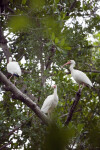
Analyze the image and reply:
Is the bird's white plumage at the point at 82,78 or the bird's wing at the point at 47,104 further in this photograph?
the bird's white plumage at the point at 82,78

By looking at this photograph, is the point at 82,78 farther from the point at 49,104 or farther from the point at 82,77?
the point at 49,104

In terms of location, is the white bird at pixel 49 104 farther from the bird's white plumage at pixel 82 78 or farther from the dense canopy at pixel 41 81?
the bird's white plumage at pixel 82 78

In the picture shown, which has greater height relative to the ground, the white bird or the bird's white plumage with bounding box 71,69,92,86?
the bird's white plumage with bounding box 71,69,92,86

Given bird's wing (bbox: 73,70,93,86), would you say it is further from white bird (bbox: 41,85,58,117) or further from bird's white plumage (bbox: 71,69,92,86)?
white bird (bbox: 41,85,58,117)

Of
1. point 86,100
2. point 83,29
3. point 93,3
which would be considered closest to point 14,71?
point 86,100

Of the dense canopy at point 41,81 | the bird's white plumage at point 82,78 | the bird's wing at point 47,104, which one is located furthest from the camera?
the bird's white plumage at point 82,78

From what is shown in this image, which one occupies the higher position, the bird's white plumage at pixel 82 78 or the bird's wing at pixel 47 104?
the bird's white plumage at pixel 82 78

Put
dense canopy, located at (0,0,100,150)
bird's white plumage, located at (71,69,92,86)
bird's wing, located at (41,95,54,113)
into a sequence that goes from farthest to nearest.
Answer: bird's white plumage, located at (71,69,92,86) → bird's wing, located at (41,95,54,113) → dense canopy, located at (0,0,100,150)

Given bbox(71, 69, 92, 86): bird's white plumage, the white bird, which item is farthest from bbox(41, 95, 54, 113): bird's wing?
bbox(71, 69, 92, 86): bird's white plumage

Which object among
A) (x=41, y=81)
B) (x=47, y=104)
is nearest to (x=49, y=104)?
(x=47, y=104)

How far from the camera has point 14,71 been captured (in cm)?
499

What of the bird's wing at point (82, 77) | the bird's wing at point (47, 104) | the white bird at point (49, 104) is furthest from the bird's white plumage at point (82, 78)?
the bird's wing at point (47, 104)

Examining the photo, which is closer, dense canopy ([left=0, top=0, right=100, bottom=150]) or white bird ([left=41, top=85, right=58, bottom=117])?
dense canopy ([left=0, top=0, right=100, bottom=150])

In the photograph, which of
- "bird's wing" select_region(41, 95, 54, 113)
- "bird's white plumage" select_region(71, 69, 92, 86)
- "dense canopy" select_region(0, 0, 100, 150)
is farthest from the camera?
"bird's white plumage" select_region(71, 69, 92, 86)
